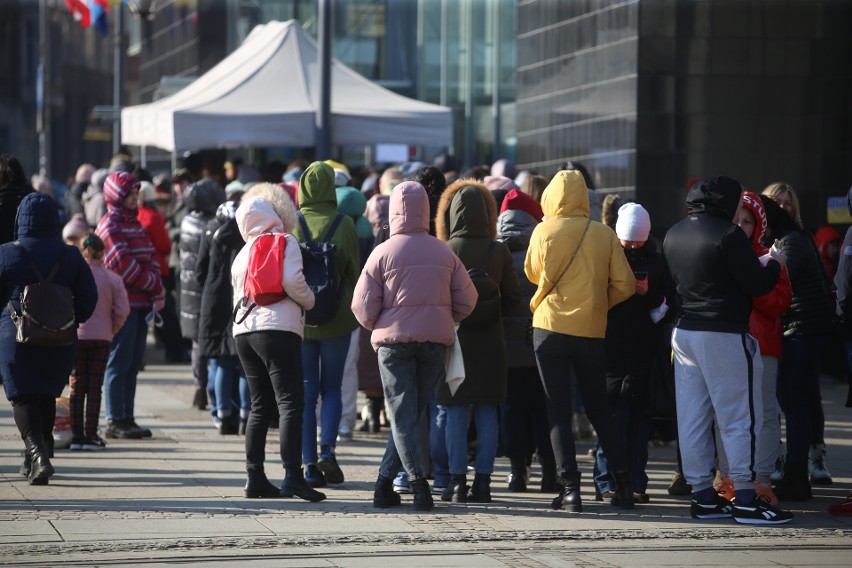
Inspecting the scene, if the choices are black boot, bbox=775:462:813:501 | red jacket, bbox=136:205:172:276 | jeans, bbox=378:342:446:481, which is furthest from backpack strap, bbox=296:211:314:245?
red jacket, bbox=136:205:172:276

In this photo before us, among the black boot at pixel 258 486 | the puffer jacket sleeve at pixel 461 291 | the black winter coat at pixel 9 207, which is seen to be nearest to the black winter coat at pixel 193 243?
the black winter coat at pixel 9 207

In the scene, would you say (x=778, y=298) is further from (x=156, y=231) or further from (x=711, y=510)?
(x=156, y=231)

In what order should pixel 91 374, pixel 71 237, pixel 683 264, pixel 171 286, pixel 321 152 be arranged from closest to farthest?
pixel 683 264 < pixel 91 374 < pixel 71 237 < pixel 321 152 < pixel 171 286

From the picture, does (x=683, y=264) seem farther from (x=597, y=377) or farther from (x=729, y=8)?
(x=729, y=8)

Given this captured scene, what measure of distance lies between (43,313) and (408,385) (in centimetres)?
239

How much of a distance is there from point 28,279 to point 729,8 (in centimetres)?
951

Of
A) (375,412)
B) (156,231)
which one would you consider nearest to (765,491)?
(375,412)

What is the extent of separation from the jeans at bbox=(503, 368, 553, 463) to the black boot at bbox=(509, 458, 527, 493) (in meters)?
0.02

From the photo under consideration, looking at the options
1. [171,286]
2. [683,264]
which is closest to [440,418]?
[683,264]

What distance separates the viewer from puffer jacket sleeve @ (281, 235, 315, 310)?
8852 millimetres

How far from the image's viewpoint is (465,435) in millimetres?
9141

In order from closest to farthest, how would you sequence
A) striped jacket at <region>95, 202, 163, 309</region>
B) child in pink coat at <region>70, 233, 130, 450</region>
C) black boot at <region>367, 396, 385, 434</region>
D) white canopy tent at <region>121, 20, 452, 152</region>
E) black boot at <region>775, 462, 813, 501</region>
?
black boot at <region>775, 462, 813, 501</region> → child in pink coat at <region>70, 233, 130, 450</region> → striped jacket at <region>95, 202, 163, 309</region> → black boot at <region>367, 396, 385, 434</region> → white canopy tent at <region>121, 20, 452, 152</region>

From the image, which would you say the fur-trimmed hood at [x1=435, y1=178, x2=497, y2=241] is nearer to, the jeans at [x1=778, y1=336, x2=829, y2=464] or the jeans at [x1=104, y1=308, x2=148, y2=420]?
the jeans at [x1=778, y1=336, x2=829, y2=464]

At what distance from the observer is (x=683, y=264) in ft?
28.1
